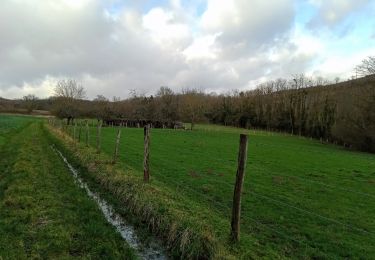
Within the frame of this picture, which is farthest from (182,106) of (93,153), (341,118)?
(93,153)

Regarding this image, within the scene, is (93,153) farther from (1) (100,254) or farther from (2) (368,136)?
(2) (368,136)

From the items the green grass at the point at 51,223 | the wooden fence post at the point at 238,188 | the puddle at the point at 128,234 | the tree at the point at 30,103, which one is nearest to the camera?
the green grass at the point at 51,223

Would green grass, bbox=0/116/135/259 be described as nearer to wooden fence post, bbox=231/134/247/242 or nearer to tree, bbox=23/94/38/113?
wooden fence post, bbox=231/134/247/242

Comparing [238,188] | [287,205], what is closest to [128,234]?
[238,188]

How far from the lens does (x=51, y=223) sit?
35.8 ft

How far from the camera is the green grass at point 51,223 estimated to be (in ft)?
29.6

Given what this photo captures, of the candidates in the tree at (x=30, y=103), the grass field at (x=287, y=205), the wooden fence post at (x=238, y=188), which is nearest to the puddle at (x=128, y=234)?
the grass field at (x=287, y=205)

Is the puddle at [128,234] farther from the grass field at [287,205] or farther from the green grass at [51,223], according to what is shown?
the grass field at [287,205]

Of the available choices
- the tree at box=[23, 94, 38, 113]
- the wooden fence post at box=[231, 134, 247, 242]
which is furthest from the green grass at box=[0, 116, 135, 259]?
the tree at box=[23, 94, 38, 113]

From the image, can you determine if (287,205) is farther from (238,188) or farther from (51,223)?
(51,223)

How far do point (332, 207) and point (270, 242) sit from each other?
19.3 ft

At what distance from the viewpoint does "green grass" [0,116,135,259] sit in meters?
9.02

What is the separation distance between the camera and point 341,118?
235 feet

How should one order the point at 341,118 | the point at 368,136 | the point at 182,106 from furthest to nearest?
the point at 182,106, the point at 341,118, the point at 368,136
